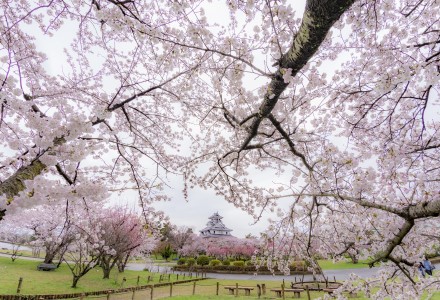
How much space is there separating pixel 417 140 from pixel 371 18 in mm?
3372

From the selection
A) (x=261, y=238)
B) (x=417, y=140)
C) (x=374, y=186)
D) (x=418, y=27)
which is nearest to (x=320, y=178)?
(x=261, y=238)

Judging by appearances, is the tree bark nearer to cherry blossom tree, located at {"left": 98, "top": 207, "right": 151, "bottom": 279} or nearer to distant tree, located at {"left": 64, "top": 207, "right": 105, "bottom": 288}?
distant tree, located at {"left": 64, "top": 207, "right": 105, "bottom": 288}

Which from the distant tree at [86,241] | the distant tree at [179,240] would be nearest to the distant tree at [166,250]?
the distant tree at [179,240]

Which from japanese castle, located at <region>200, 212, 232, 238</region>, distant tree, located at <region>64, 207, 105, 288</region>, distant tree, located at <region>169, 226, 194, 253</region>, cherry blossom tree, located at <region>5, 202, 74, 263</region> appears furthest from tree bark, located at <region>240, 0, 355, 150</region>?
japanese castle, located at <region>200, 212, 232, 238</region>

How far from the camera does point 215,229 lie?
6100cm

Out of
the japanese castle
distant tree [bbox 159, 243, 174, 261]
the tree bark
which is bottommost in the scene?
distant tree [bbox 159, 243, 174, 261]

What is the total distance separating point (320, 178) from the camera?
4977 millimetres

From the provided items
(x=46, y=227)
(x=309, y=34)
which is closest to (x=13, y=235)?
(x=46, y=227)

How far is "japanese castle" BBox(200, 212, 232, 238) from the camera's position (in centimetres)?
6072

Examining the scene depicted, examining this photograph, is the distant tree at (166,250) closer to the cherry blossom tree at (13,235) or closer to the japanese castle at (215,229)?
the japanese castle at (215,229)

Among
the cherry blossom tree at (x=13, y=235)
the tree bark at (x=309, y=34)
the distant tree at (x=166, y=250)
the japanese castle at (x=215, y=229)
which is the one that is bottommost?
the distant tree at (x=166, y=250)

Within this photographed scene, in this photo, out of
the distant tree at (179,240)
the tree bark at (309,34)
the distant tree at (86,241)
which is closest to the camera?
the tree bark at (309,34)

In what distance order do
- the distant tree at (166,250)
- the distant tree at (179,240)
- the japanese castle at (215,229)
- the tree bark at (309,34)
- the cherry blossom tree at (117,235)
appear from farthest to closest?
the japanese castle at (215,229), the distant tree at (166,250), the distant tree at (179,240), the cherry blossom tree at (117,235), the tree bark at (309,34)

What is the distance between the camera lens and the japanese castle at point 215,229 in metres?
60.7
